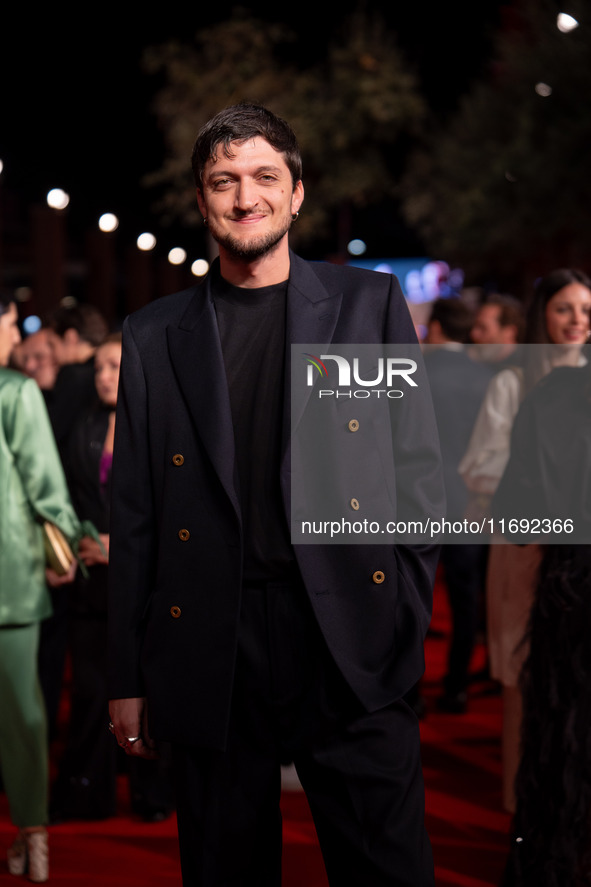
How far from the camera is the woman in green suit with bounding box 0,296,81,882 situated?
4.29 m

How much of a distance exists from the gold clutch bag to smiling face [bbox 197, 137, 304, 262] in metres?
2.18

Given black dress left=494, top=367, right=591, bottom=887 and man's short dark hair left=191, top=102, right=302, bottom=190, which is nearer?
man's short dark hair left=191, top=102, right=302, bottom=190

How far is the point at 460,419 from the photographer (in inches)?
269

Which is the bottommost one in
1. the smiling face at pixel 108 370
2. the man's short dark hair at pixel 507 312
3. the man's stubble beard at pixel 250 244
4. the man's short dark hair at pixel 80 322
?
the man's stubble beard at pixel 250 244

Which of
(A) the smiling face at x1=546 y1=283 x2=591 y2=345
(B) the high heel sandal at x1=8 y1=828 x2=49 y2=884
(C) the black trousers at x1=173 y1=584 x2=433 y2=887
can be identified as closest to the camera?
(C) the black trousers at x1=173 y1=584 x2=433 y2=887

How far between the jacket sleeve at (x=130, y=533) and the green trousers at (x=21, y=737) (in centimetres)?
187

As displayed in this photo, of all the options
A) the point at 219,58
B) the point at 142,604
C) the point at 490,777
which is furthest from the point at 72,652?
the point at 219,58

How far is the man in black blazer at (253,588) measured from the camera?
2.44 meters

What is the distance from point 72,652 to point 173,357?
2845 millimetres

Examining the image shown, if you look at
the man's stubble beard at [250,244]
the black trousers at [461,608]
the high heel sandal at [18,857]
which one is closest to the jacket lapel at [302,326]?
the man's stubble beard at [250,244]

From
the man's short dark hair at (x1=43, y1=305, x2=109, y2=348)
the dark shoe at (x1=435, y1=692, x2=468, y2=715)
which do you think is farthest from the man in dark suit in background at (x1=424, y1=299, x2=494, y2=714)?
the man's short dark hair at (x1=43, y1=305, x2=109, y2=348)

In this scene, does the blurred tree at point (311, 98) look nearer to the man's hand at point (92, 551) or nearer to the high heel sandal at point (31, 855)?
the man's hand at point (92, 551)

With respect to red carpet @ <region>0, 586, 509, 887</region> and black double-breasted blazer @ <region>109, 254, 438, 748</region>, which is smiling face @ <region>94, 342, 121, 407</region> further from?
black double-breasted blazer @ <region>109, 254, 438, 748</region>

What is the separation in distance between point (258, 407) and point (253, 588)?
0.41 m
